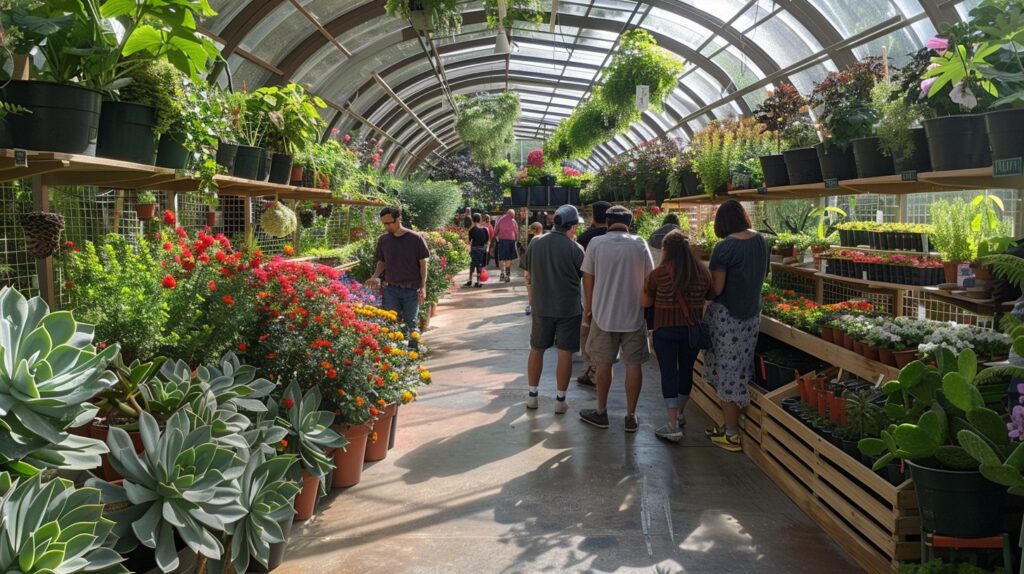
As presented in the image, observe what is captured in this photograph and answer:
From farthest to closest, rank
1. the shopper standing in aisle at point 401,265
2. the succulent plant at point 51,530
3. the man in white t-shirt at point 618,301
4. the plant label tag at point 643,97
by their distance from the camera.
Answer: the plant label tag at point 643,97 → the shopper standing in aisle at point 401,265 → the man in white t-shirt at point 618,301 → the succulent plant at point 51,530

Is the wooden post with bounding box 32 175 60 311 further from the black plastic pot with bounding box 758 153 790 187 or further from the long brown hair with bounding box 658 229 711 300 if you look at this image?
the black plastic pot with bounding box 758 153 790 187

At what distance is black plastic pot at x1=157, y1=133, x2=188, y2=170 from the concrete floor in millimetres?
1707

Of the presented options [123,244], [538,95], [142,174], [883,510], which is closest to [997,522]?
[883,510]

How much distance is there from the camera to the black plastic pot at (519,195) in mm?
16797

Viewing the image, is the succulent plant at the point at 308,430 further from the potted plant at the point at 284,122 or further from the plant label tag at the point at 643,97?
the plant label tag at the point at 643,97

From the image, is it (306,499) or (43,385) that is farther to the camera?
(306,499)

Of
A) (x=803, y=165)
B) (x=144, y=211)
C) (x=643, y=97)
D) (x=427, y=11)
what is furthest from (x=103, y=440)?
(x=643, y=97)

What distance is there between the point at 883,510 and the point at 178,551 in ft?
8.20

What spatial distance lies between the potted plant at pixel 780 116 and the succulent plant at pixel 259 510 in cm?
448

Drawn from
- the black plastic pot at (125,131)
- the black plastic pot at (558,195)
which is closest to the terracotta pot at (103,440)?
the black plastic pot at (125,131)

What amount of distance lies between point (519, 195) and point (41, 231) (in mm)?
14408

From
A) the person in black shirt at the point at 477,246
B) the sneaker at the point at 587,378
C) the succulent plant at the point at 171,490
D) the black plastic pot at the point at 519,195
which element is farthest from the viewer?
the black plastic pot at the point at 519,195

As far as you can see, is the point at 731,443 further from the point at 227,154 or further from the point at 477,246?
the point at 477,246

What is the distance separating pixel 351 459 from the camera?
393 cm
